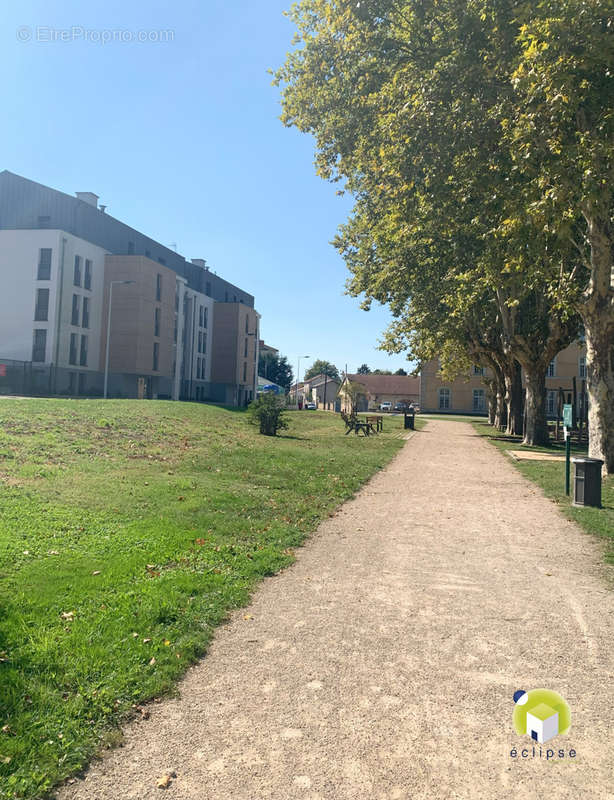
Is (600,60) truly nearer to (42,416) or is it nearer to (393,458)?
(393,458)

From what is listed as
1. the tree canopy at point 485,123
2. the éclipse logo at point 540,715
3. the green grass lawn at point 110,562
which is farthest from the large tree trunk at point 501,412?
the éclipse logo at point 540,715

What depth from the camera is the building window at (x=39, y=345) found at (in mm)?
47719

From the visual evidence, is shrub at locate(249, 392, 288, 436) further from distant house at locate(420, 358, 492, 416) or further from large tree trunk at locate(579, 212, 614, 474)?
distant house at locate(420, 358, 492, 416)

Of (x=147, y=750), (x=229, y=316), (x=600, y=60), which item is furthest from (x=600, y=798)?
(x=229, y=316)

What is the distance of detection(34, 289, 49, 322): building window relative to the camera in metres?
48.1

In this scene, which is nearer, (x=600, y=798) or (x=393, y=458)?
(x=600, y=798)

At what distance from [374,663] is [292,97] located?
17.1 meters

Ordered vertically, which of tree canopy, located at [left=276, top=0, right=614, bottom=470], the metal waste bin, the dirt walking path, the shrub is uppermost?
tree canopy, located at [left=276, top=0, right=614, bottom=470]

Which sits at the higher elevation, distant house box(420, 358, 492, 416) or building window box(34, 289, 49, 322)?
building window box(34, 289, 49, 322)

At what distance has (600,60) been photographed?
10852 mm

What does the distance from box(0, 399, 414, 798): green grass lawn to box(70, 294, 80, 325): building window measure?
3673 cm

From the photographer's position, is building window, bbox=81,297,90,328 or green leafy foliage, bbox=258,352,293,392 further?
green leafy foliage, bbox=258,352,293,392

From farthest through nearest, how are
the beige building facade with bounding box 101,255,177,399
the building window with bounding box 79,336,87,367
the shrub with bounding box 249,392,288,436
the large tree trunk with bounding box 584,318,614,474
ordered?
the beige building facade with bounding box 101,255,177,399 < the building window with bounding box 79,336,87,367 < the shrub with bounding box 249,392,288,436 < the large tree trunk with bounding box 584,318,614,474

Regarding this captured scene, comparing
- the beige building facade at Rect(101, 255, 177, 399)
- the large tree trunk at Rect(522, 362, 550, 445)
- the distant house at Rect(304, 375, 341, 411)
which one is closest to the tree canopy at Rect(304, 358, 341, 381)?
the distant house at Rect(304, 375, 341, 411)
